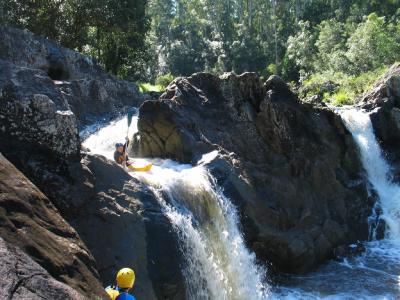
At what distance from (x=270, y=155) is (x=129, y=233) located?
23.3 ft

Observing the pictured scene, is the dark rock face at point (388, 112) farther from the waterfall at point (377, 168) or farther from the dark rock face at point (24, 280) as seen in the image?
the dark rock face at point (24, 280)

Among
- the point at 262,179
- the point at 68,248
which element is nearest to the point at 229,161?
the point at 262,179

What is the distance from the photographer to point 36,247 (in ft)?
18.6

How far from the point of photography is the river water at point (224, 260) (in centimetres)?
1009

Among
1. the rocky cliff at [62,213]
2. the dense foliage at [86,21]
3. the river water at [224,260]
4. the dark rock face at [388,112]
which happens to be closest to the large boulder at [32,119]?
the rocky cliff at [62,213]

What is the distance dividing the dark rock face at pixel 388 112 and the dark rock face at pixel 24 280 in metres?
17.0

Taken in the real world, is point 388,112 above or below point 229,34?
below

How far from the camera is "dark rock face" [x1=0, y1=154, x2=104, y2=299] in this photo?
4.97m

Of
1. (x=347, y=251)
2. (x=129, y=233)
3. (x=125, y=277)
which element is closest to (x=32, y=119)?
(x=129, y=233)

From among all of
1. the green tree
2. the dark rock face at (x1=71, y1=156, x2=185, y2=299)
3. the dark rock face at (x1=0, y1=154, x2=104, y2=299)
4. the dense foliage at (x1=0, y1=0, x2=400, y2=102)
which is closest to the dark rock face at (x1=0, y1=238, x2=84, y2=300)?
the dark rock face at (x1=0, y1=154, x2=104, y2=299)

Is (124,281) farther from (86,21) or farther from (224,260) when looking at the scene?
(86,21)

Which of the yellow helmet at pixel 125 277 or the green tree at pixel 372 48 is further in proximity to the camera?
the green tree at pixel 372 48

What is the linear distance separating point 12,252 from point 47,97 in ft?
12.2

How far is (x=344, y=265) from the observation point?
45.6ft
